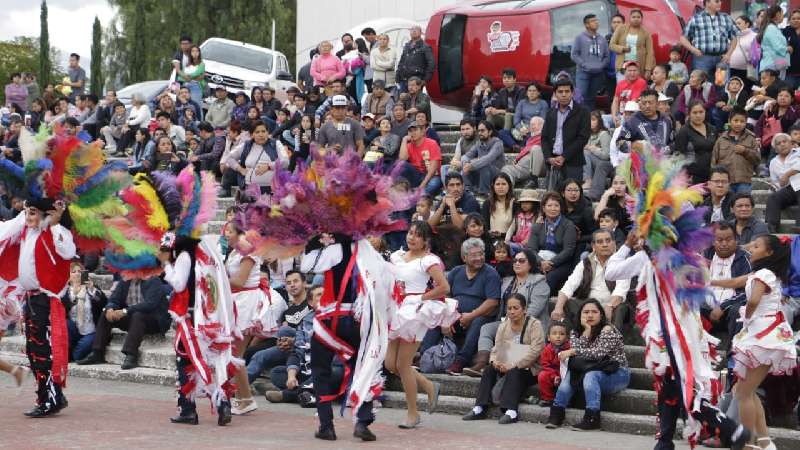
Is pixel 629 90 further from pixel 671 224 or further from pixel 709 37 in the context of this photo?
pixel 671 224

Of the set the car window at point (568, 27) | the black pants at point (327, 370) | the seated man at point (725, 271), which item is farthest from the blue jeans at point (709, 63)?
the black pants at point (327, 370)

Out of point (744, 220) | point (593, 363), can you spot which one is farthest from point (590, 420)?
point (744, 220)

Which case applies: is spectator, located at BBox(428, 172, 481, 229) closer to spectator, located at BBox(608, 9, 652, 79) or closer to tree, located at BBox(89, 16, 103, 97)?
spectator, located at BBox(608, 9, 652, 79)

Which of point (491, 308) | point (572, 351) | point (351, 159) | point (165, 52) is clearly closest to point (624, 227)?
point (491, 308)

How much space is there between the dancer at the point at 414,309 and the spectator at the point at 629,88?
596 centimetres

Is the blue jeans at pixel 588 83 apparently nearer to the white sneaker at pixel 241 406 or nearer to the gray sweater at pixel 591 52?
the gray sweater at pixel 591 52

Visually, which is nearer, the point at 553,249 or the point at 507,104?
the point at 553,249

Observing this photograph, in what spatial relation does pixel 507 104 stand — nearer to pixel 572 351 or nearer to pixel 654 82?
pixel 654 82

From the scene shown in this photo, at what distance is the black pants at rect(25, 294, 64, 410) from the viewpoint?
11352 millimetres

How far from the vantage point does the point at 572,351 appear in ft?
37.2

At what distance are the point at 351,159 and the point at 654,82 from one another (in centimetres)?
733

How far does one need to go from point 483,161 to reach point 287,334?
3.92 m

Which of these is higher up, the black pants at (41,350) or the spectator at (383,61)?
the spectator at (383,61)

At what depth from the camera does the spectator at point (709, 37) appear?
17.4 m
